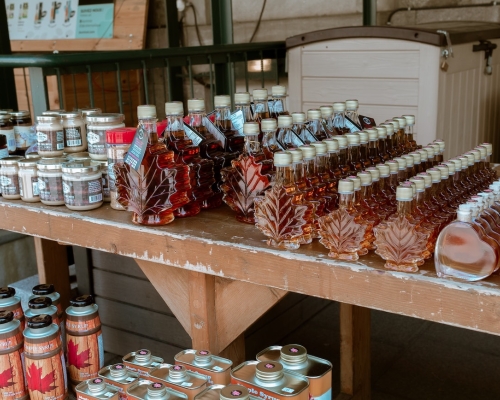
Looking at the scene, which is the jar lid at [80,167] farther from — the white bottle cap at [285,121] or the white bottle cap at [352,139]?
the white bottle cap at [352,139]

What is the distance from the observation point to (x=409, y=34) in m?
2.88

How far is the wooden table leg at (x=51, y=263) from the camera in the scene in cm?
202

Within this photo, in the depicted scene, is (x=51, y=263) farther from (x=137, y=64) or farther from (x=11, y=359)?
(x=137, y=64)

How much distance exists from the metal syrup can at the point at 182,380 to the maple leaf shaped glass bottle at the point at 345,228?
40 cm

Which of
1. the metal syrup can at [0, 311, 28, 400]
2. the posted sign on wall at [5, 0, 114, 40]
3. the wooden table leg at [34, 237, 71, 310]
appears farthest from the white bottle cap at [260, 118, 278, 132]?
the posted sign on wall at [5, 0, 114, 40]

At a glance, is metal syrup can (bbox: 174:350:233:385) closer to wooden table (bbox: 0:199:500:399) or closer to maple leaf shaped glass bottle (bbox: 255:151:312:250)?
wooden table (bbox: 0:199:500:399)

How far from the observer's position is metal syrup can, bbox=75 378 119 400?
1.31m

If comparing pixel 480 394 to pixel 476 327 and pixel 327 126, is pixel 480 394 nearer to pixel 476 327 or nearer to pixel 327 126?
pixel 327 126

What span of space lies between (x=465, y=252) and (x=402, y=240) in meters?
0.11

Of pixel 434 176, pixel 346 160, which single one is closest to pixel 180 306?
pixel 346 160

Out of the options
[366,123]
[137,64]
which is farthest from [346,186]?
[137,64]

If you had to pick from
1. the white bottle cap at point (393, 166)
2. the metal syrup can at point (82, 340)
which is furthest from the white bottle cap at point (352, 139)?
the metal syrup can at point (82, 340)

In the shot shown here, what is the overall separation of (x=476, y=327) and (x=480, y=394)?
153cm

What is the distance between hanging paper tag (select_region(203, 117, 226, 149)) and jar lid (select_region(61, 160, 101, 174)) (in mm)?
302
